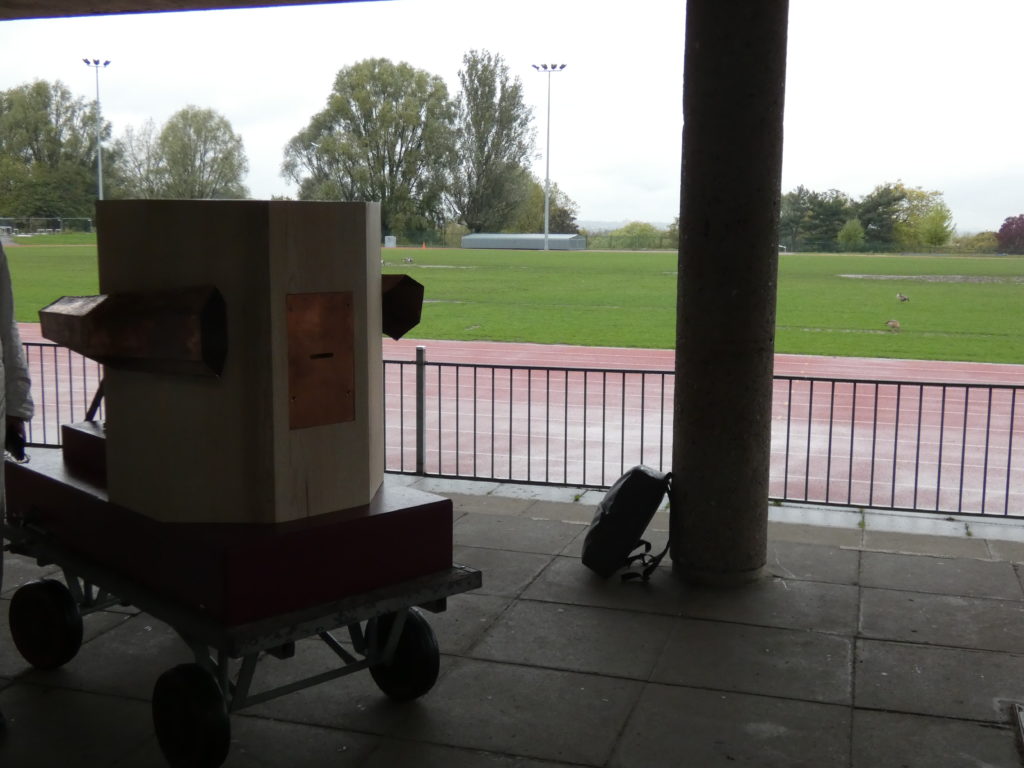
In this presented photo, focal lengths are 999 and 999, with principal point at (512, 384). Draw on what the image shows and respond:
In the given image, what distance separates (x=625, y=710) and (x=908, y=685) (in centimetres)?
145

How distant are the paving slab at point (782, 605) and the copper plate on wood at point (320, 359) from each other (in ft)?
9.97

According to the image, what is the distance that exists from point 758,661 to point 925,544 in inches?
111

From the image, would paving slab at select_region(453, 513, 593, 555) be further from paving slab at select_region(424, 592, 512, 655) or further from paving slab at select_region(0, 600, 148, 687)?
paving slab at select_region(0, 600, 148, 687)

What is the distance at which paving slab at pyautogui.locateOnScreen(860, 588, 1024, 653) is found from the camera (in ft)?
18.0

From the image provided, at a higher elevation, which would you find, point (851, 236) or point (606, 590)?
point (851, 236)

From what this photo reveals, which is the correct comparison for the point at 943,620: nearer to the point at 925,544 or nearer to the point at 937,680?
the point at 937,680

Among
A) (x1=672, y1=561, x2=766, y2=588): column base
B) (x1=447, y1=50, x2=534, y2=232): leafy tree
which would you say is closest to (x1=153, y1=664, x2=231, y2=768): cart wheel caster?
(x1=672, y1=561, x2=766, y2=588): column base

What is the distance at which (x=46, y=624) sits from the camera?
487 cm

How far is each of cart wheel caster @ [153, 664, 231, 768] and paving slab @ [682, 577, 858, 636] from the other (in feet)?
9.98

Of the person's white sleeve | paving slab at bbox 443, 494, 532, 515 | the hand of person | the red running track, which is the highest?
the person's white sleeve

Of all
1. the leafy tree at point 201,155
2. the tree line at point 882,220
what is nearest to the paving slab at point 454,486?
the leafy tree at point 201,155

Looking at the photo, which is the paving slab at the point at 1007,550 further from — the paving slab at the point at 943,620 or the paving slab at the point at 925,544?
the paving slab at the point at 943,620

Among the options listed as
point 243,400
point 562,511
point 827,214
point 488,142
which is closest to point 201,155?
point 488,142

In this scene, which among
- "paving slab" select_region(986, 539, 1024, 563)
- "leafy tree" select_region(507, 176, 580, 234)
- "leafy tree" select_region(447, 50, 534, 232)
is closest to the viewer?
"paving slab" select_region(986, 539, 1024, 563)
